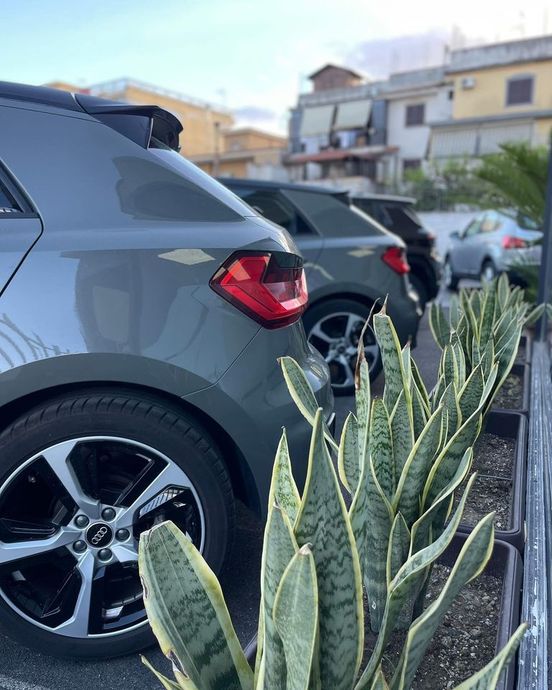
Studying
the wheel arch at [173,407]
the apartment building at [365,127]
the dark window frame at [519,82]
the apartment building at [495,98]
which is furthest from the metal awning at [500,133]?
the wheel arch at [173,407]

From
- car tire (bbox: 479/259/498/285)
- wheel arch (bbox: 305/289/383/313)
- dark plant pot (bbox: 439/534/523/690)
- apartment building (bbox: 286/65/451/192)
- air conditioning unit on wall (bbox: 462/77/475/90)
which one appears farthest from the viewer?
apartment building (bbox: 286/65/451/192)

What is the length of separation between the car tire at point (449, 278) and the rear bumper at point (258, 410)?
33.4 feet

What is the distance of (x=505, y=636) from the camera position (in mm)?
1356

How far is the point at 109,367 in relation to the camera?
1.76 metres

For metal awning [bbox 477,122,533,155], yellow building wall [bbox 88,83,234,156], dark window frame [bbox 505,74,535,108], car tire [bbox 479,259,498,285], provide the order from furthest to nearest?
yellow building wall [bbox 88,83,234,156]
dark window frame [bbox 505,74,535,108]
metal awning [bbox 477,122,533,155]
car tire [bbox 479,259,498,285]

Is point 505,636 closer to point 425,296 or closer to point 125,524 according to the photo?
point 125,524

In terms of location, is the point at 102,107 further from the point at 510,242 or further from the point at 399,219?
the point at 510,242

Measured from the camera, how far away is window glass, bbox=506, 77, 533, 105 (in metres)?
26.7

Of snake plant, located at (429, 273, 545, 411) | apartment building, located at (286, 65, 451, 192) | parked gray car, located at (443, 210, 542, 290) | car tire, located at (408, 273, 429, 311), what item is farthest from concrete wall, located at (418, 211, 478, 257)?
snake plant, located at (429, 273, 545, 411)

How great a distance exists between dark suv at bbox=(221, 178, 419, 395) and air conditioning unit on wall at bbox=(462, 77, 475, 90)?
2668 cm

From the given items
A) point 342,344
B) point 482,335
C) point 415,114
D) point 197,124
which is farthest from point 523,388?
point 197,124

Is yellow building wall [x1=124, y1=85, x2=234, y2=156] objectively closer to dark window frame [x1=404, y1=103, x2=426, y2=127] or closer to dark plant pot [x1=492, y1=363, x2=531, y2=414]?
dark window frame [x1=404, y1=103, x2=426, y2=127]

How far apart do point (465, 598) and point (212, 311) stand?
1097mm

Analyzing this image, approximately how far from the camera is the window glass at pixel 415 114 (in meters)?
30.5
